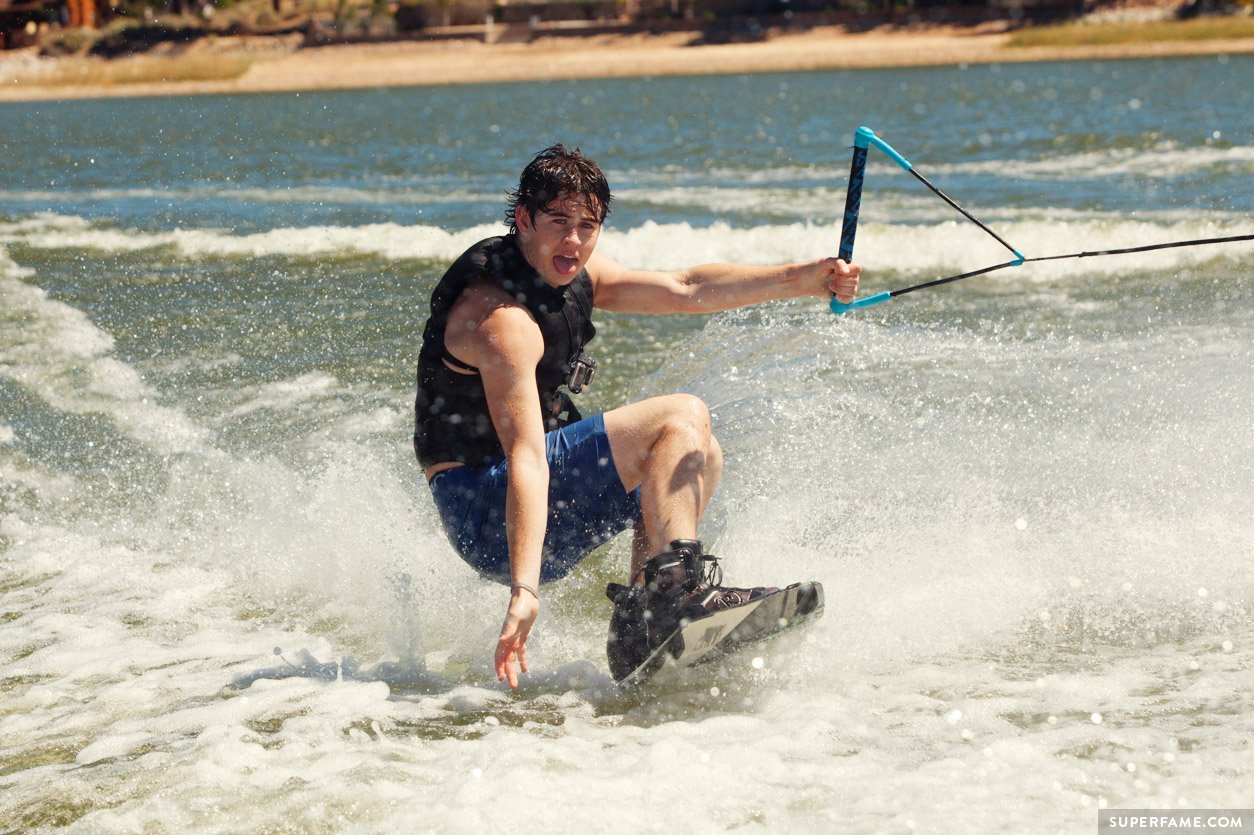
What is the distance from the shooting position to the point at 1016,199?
1459 centimetres

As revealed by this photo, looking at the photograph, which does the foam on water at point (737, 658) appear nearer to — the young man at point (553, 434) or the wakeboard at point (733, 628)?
the wakeboard at point (733, 628)

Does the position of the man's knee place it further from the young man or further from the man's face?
the man's face

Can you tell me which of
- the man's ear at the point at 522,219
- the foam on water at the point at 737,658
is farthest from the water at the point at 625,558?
the man's ear at the point at 522,219

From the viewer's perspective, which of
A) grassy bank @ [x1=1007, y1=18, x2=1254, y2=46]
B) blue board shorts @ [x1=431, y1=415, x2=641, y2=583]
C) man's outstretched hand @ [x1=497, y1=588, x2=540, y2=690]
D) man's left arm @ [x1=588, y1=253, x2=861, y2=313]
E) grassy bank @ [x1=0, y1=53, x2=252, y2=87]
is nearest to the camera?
man's outstretched hand @ [x1=497, y1=588, x2=540, y2=690]

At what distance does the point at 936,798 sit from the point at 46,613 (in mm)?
2862

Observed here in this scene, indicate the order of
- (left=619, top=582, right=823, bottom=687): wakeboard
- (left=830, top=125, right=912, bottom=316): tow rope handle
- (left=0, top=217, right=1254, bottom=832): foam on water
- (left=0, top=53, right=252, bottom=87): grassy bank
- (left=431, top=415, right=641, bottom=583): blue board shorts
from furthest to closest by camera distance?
(left=0, top=53, right=252, bottom=87): grassy bank < (left=830, top=125, right=912, bottom=316): tow rope handle < (left=431, top=415, right=641, bottom=583): blue board shorts < (left=619, top=582, right=823, bottom=687): wakeboard < (left=0, top=217, right=1254, bottom=832): foam on water

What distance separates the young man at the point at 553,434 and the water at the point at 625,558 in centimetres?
32

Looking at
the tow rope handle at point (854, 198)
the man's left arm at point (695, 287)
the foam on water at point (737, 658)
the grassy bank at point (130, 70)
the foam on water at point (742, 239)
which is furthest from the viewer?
the grassy bank at point (130, 70)

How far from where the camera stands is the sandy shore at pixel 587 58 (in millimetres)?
49656

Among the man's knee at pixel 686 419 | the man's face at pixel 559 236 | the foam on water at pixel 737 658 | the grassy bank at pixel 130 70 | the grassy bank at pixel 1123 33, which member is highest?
the grassy bank at pixel 1123 33

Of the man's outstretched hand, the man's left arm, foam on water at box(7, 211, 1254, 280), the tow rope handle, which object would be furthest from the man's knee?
foam on water at box(7, 211, 1254, 280)

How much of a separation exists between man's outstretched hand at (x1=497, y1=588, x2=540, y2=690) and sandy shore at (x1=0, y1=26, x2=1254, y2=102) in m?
48.9

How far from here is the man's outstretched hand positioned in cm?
328

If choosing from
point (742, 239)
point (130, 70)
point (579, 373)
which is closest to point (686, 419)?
point (579, 373)
